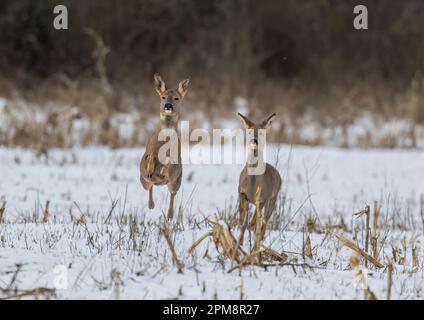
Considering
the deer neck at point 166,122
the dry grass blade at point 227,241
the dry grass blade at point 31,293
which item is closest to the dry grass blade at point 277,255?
the dry grass blade at point 227,241

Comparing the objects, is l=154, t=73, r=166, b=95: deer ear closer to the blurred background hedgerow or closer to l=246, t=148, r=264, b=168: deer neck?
l=246, t=148, r=264, b=168: deer neck

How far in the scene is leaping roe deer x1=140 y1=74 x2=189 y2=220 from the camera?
4891 mm

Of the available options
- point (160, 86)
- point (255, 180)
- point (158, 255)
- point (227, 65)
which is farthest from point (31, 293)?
point (227, 65)

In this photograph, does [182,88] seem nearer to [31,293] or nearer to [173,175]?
[173,175]

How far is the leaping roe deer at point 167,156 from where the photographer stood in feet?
16.0

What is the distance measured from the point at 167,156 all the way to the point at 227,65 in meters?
16.9

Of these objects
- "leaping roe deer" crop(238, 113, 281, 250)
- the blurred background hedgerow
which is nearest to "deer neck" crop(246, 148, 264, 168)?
"leaping roe deer" crop(238, 113, 281, 250)

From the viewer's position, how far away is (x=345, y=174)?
13016 millimetres

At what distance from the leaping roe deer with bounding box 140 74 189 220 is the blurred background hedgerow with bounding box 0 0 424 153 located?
952cm

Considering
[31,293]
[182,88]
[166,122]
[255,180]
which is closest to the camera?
[31,293]

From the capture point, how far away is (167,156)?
498 centimetres

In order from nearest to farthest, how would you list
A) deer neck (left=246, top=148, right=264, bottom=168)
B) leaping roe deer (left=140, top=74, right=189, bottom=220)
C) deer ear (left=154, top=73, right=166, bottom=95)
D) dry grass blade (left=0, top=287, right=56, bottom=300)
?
dry grass blade (left=0, top=287, right=56, bottom=300) → leaping roe deer (left=140, top=74, right=189, bottom=220) → deer ear (left=154, top=73, right=166, bottom=95) → deer neck (left=246, top=148, right=264, bottom=168)

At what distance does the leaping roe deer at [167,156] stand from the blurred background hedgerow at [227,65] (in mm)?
9524

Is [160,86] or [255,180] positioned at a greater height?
[160,86]
